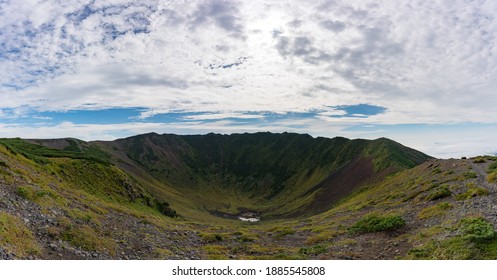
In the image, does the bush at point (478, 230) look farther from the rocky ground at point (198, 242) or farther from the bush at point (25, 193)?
the bush at point (25, 193)

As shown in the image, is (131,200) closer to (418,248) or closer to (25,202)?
(25,202)

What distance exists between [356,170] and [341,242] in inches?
5752

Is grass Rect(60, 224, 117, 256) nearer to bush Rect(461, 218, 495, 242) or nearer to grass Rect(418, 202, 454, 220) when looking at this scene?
bush Rect(461, 218, 495, 242)

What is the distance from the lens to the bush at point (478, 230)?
19.2 metres

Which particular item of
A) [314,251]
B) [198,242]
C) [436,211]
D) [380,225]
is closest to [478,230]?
[380,225]

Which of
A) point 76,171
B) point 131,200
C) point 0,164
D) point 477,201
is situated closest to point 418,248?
point 477,201

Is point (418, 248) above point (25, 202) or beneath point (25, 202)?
beneath

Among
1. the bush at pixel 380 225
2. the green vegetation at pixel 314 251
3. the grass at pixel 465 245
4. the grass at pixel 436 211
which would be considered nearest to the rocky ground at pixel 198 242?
the green vegetation at pixel 314 251

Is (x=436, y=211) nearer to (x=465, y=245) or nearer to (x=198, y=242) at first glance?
(x=465, y=245)

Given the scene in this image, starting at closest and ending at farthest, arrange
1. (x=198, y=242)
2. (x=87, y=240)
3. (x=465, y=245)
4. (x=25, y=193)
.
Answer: (x=465, y=245)
(x=87, y=240)
(x=25, y=193)
(x=198, y=242)

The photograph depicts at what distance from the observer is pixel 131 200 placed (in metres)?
84.9

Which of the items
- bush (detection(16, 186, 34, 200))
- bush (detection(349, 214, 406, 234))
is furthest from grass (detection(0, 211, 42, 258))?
bush (detection(349, 214, 406, 234))

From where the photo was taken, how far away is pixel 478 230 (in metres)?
20.4

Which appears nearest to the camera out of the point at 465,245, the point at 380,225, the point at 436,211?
the point at 465,245
